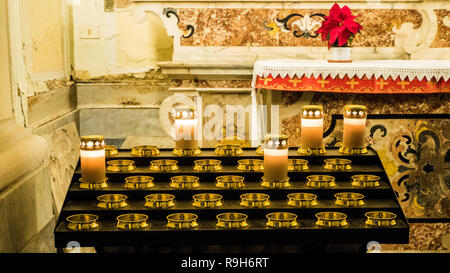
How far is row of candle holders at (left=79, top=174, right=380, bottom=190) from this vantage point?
3240 mm

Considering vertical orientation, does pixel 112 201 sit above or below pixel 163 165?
below

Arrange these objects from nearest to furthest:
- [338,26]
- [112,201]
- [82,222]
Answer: [82,222] < [112,201] < [338,26]

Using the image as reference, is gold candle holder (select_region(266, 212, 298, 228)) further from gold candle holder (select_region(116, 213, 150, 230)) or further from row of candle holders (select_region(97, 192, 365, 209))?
gold candle holder (select_region(116, 213, 150, 230))

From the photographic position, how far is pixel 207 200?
306 cm

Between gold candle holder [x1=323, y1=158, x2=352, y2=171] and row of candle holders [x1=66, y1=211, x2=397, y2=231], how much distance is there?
474 millimetres

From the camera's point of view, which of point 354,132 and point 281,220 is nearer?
point 281,220

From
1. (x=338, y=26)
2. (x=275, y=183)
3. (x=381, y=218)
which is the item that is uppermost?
(x=338, y=26)

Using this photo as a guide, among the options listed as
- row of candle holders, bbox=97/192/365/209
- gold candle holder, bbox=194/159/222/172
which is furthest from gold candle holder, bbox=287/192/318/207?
gold candle holder, bbox=194/159/222/172

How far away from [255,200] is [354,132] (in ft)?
2.92

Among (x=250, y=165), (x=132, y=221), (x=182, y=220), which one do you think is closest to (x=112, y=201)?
(x=132, y=221)

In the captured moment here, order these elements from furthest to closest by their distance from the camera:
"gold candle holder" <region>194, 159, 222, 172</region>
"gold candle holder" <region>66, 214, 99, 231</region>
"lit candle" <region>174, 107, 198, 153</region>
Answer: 1. "lit candle" <region>174, 107, 198, 153</region>
2. "gold candle holder" <region>194, 159, 222, 172</region>
3. "gold candle holder" <region>66, 214, 99, 231</region>

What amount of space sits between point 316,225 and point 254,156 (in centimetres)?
78

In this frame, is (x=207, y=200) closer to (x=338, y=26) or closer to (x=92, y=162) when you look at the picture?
(x=92, y=162)

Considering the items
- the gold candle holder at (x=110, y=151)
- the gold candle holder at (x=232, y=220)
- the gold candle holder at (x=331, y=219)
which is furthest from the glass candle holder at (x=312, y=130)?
the gold candle holder at (x=110, y=151)
